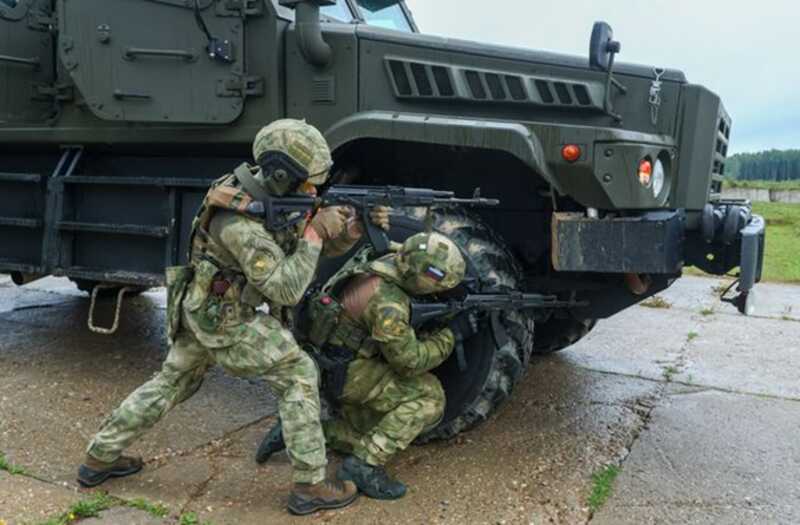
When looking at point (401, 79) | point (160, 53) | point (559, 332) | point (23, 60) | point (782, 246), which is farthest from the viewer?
Result: point (782, 246)

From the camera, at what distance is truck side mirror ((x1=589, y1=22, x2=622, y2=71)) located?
3117 mm

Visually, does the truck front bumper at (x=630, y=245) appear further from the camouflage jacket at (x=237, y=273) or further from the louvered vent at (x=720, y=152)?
the camouflage jacket at (x=237, y=273)

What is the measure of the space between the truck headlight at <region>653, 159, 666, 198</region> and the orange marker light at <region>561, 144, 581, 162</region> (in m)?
0.37

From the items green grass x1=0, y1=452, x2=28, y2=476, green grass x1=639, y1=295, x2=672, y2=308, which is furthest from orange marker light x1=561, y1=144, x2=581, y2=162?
green grass x1=639, y1=295, x2=672, y2=308

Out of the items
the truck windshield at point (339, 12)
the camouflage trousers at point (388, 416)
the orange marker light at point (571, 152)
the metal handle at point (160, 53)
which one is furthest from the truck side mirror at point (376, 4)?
the camouflage trousers at point (388, 416)

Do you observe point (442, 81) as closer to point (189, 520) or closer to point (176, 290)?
point (176, 290)

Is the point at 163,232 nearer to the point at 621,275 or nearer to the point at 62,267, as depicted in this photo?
the point at 62,267

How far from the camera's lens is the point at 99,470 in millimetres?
2947

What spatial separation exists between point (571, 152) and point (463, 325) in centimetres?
82

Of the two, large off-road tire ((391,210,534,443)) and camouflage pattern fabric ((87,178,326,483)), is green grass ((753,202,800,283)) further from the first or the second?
camouflage pattern fabric ((87,178,326,483))

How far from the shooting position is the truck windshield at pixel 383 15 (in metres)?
4.79

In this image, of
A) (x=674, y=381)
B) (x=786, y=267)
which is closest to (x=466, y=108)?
(x=674, y=381)

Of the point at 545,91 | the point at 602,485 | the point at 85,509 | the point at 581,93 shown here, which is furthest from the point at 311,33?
the point at 602,485

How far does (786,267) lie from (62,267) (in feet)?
28.4
